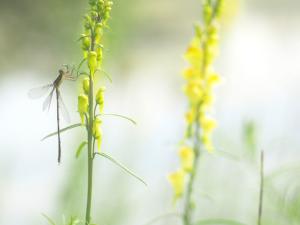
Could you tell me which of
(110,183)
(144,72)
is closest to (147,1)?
(144,72)

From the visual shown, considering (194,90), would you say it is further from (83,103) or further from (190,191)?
(83,103)

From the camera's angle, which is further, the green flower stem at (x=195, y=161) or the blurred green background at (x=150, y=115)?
the blurred green background at (x=150, y=115)

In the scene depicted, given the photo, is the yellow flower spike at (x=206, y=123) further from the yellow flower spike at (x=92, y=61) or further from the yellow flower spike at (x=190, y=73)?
the yellow flower spike at (x=92, y=61)

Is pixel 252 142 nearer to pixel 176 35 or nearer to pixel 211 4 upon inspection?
pixel 211 4

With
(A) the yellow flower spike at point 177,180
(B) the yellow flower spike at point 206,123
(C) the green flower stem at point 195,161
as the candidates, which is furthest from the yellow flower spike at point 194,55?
(A) the yellow flower spike at point 177,180

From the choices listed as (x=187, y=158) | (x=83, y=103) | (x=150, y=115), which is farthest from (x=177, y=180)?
(x=150, y=115)

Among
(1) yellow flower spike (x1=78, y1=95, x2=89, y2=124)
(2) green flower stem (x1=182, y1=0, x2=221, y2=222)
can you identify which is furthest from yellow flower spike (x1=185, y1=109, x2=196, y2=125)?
(1) yellow flower spike (x1=78, y1=95, x2=89, y2=124)
